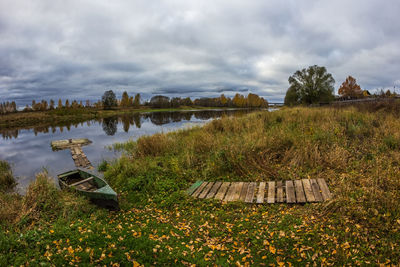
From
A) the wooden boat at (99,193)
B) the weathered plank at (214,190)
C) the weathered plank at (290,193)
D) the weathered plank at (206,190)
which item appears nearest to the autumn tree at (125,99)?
the wooden boat at (99,193)

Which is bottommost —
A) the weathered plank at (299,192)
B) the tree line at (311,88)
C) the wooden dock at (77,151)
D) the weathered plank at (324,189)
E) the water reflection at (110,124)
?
the wooden dock at (77,151)

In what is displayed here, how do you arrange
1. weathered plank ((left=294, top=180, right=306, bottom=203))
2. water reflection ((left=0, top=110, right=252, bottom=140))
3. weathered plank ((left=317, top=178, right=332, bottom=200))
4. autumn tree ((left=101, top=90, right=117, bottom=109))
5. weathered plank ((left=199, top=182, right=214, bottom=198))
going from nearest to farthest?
weathered plank ((left=317, top=178, right=332, bottom=200)) < weathered plank ((left=294, top=180, right=306, bottom=203)) < weathered plank ((left=199, top=182, right=214, bottom=198)) < water reflection ((left=0, top=110, right=252, bottom=140)) < autumn tree ((left=101, top=90, right=117, bottom=109))

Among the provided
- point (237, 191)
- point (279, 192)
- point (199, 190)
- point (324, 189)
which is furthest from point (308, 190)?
point (199, 190)

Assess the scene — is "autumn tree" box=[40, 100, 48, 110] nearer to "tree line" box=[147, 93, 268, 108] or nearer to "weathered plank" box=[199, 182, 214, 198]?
"tree line" box=[147, 93, 268, 108]

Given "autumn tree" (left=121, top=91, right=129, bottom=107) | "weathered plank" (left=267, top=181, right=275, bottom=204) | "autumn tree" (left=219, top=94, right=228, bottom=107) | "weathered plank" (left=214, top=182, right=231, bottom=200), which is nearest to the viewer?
"weathered plank" (left=267, top=181, right=275, bottom=204)

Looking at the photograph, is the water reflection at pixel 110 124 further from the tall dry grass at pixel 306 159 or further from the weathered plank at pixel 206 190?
the weathered plank at pixel 206 190

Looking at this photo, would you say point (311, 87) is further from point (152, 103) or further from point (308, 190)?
point (152, 103)

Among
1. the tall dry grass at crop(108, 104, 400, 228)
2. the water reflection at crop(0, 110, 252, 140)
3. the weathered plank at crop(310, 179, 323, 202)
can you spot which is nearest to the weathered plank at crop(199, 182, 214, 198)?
the tall dry grass at crop(108, 104, 400, 228)

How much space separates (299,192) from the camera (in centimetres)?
626

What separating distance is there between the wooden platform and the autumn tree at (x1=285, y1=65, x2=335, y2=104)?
115 ft

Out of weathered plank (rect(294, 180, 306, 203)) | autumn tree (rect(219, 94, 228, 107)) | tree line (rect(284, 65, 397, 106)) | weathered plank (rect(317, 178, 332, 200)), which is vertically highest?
autumn tree (rect(219, 94, 228, 107))

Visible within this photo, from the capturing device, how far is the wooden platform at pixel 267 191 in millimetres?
6011

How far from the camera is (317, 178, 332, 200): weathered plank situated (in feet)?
18.8

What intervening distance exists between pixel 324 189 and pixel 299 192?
73cm
